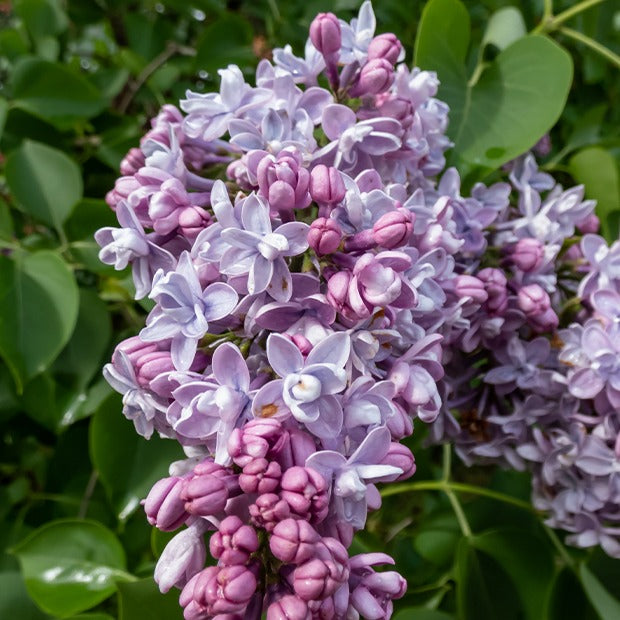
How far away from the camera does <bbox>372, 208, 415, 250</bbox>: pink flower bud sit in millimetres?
A: 613

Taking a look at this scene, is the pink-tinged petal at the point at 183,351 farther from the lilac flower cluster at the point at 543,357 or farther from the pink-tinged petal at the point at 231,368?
the lilac flower cluster at the point at 543,357

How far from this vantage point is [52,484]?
1.32 m

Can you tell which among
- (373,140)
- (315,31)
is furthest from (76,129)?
(373,140)

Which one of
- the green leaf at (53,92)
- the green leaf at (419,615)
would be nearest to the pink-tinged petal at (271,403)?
the green leaf at (419,615)

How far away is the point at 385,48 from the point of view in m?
0.80

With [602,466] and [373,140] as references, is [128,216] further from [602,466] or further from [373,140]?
[602,466]

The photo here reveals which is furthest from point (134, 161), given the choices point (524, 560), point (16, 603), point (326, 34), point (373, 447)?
point (524, 560)

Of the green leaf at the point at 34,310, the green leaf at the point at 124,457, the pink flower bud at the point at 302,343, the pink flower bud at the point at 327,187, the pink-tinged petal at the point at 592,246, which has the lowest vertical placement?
the green leaf at the point at 124,457

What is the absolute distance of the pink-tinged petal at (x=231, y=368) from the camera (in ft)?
1.86

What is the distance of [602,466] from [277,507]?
1.73 feet

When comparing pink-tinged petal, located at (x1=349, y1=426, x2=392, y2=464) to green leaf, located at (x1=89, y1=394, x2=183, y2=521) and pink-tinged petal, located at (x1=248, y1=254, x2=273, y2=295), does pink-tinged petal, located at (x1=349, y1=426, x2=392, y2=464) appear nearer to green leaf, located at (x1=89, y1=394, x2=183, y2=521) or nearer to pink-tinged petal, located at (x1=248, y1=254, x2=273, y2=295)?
pink-tinged petal, located at (x1=248, y1=254, x2=273, y2=295)

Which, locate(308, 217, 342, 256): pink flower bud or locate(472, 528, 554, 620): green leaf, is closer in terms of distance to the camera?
locate(308, 217, 342, 256): pink flower bud

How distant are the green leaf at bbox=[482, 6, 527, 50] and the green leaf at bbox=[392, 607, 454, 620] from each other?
0.92 metres

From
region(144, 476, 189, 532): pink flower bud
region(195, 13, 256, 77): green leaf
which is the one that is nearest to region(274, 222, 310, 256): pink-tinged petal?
region(144, 476, 189, 532): pink flower bud
